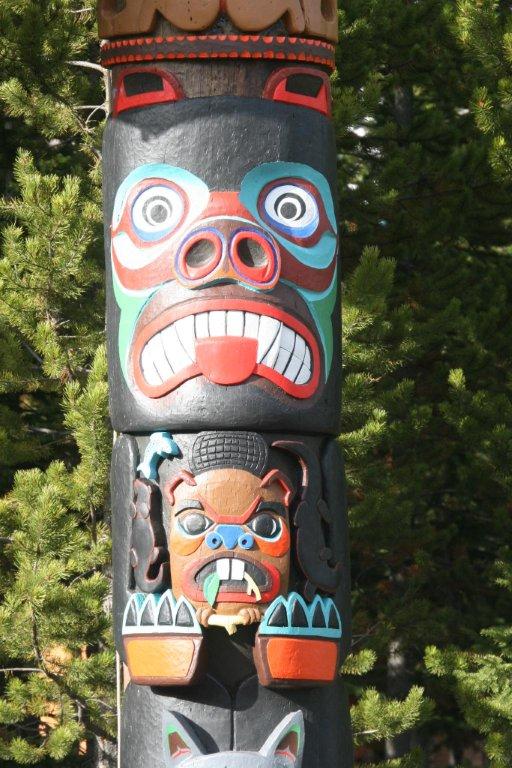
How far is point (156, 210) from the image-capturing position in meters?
6.94

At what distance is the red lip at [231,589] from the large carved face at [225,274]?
81 cm

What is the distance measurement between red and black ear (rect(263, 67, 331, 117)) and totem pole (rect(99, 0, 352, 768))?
0.01m

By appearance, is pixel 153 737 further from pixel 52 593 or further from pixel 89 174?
pixel 89 174

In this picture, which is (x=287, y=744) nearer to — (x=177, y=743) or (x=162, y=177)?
(x=177, y=743)

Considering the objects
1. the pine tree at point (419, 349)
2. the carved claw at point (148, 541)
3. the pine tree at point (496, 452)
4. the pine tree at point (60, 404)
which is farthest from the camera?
the pine tree at point (419, 349)

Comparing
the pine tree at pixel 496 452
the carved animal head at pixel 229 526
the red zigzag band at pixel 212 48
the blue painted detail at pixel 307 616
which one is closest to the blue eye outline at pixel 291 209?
Answer: the red zigzag band at pixel 212 48

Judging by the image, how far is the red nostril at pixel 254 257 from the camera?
6719mm

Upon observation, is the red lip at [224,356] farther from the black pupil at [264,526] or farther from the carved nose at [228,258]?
the black pupil at [264,526]

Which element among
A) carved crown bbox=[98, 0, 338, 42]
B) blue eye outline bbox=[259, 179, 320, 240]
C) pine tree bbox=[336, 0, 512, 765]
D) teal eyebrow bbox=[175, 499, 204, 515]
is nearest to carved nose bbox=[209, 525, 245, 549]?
teal eyebrow bbox=[175, 499, 204, 515]

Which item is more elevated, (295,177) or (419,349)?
(419,349)

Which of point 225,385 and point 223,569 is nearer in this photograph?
point 223,569

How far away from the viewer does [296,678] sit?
6.47 metres

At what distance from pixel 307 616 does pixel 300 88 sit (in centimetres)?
260

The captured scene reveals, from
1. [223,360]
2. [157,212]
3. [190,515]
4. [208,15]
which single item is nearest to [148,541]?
[190,515]
